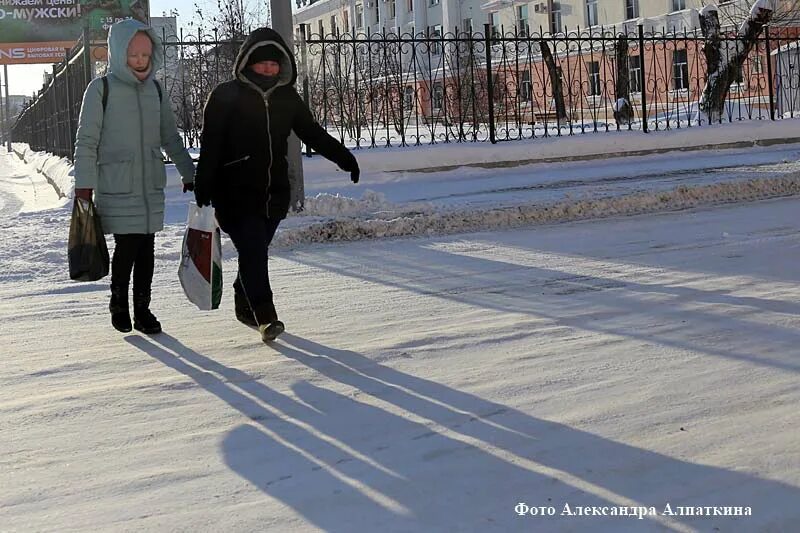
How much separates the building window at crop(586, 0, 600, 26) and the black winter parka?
38133mm

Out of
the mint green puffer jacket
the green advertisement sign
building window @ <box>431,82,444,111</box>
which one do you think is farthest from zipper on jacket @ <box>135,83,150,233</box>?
the green advertisement sign

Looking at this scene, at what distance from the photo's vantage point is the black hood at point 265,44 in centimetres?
497

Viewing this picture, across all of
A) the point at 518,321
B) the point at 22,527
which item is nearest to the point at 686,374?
the point at 518,321

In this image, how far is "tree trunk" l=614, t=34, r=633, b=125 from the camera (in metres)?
18.1

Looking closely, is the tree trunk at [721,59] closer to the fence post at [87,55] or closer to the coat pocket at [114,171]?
the fence post at [87,55]

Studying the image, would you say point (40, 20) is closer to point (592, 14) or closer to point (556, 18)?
point (592, 14)

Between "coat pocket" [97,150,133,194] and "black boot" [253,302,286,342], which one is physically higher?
"coat pocket" [97,150,133,194]

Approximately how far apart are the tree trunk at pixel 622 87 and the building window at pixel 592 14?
20.2 metres

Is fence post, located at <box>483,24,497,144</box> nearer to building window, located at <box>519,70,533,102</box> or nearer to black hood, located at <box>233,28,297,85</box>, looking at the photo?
building window, located at <box>519,70,533,102</box>

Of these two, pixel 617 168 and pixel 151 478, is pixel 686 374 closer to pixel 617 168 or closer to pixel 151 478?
pixel 151 478

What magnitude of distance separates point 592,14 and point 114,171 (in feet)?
127

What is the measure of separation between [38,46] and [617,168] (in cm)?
2335

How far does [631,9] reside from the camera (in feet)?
130

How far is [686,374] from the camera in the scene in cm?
418
